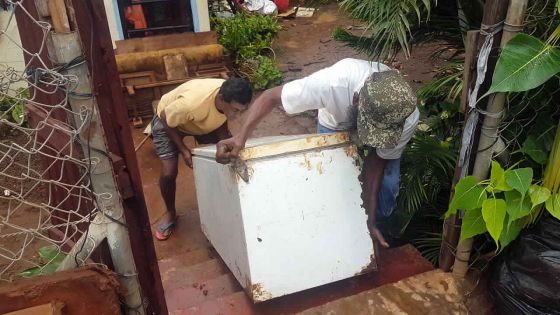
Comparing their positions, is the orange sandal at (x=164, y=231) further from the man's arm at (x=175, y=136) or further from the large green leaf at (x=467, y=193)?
Result: the large green leaf at (x=467, y=193)

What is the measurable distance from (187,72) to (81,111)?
532 centimetres

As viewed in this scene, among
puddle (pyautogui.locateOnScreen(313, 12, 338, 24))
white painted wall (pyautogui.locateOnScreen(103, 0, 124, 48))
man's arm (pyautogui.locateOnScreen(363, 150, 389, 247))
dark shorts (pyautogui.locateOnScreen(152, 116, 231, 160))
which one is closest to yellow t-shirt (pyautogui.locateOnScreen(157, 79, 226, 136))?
dark shorts (pyautogui.locateOnScreen(152, 116, 231, 160))

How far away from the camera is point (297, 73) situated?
752 centimetres

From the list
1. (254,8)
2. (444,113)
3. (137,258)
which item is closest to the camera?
Answer: (137,258)

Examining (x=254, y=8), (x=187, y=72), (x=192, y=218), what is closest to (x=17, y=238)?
(x=192, y=218)

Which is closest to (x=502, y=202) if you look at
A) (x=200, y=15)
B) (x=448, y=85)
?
(x=448, y=85)

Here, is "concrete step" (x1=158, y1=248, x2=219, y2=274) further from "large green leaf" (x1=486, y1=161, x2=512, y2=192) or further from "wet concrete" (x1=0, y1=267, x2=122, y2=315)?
"wet concrete" (x1=0, y1=267, x2=122, y2=315)

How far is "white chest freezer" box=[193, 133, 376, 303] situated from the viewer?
2.25 m

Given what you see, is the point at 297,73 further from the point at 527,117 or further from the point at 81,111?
the point at 81,111

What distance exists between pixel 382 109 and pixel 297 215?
0.67 meters

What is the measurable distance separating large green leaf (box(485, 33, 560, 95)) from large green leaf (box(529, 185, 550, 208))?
17.6 inches

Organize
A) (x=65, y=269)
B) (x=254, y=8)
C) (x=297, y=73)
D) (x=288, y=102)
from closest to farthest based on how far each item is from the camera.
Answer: (x=65, y=269), (x=288, y=102), (x=297, y=73), (x=254, y=8)

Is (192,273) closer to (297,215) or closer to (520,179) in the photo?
(297,215)

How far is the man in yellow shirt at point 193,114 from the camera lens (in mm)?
3373
